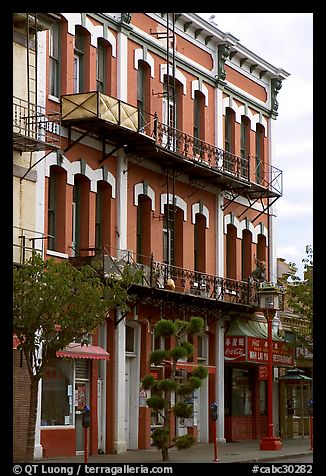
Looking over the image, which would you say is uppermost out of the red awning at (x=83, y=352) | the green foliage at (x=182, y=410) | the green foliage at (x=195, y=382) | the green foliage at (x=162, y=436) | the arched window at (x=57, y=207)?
the arched window at (x=57, y=207)

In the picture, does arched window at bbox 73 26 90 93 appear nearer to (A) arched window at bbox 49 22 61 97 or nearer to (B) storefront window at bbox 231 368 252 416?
(A) arched window at bbox 49 22 61 97

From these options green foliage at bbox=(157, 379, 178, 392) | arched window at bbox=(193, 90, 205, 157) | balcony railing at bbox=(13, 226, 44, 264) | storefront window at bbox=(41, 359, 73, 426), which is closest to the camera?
green foliage at bbox=(157, 379, 178, 392)

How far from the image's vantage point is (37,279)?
2328 centimetres

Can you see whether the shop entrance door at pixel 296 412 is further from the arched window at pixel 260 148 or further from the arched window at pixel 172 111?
the arched window at pixel 172 111

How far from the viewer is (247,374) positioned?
138ft

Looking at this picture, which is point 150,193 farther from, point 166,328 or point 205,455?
point 166,328

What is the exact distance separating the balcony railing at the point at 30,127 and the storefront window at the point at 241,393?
49.1ft

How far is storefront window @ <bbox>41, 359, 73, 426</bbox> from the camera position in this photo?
94.8 feet

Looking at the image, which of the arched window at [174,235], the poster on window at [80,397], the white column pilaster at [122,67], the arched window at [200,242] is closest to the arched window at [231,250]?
the arched window at [200,242]

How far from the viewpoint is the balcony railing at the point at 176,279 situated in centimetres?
3051

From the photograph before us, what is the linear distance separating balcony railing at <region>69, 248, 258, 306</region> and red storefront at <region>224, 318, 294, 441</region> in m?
1.10

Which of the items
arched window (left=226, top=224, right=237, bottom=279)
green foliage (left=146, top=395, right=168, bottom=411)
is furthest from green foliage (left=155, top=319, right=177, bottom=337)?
arched window (left=226, top=224, right=237, bottom=279)
